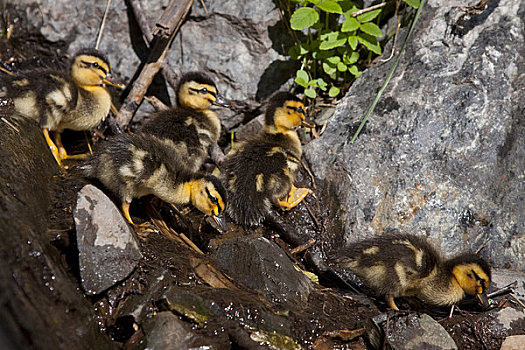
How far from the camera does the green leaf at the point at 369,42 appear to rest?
444 cm

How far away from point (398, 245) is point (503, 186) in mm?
1010

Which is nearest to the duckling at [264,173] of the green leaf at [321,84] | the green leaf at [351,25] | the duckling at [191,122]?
the duckling at [191,122]

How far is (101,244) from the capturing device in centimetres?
292

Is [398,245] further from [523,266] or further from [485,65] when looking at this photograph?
[485,65]

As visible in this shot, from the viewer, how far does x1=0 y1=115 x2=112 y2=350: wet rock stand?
2014mm

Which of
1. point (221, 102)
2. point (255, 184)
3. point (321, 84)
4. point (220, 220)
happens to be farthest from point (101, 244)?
point (321, 84)

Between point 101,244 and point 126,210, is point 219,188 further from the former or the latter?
point 101,244

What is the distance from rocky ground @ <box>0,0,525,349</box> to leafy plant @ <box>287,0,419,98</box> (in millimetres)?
229

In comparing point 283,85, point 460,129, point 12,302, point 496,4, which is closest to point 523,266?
point 460,129

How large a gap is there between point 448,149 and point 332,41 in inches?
49.7

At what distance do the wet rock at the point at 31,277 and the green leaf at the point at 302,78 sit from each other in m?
2.24

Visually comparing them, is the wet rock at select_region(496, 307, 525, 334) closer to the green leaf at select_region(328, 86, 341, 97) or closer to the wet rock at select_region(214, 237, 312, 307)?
the wet rock at select_region(214, 237, 312, 307)

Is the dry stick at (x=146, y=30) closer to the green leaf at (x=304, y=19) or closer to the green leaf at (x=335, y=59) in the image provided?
the green leaf at (x=304, y=19)

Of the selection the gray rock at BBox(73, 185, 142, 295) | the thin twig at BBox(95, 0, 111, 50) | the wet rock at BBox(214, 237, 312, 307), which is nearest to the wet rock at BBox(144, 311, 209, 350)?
the gray rock at BBox(73, 185, 142, 295)
